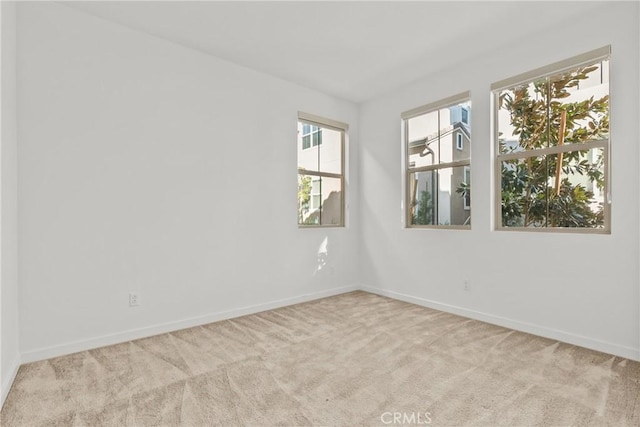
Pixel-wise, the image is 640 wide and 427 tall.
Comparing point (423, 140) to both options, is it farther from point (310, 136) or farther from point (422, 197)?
point (310, 136)

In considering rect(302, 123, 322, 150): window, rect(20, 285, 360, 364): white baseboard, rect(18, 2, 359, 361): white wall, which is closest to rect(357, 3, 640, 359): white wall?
rect(302, 123, 322, 150): window

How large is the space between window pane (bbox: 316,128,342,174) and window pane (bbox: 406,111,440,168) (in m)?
0.98

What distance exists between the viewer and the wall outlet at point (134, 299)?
2930 millimetres

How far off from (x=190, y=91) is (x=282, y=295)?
8.05 feet

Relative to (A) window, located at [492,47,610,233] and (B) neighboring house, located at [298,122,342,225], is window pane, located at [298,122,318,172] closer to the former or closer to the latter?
(B) neighboring house, located at [298,122,342,225]

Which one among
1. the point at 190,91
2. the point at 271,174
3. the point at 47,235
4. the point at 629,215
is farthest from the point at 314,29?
the point at 629,215

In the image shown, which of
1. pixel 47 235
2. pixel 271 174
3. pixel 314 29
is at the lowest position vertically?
pixel 47 235

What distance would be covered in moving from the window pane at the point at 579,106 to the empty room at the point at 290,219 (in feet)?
0.05

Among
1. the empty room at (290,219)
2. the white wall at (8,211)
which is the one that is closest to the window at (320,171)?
the empty room at (290,219)

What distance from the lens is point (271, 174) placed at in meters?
3.91

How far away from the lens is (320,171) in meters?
4.54

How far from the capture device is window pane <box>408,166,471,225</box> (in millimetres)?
3713

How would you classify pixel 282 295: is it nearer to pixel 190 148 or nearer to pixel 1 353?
pixel 190 148

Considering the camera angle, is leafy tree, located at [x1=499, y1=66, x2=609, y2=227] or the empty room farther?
leafy tree, located at [x1=499, y1=66, x2=609, y2=227]
